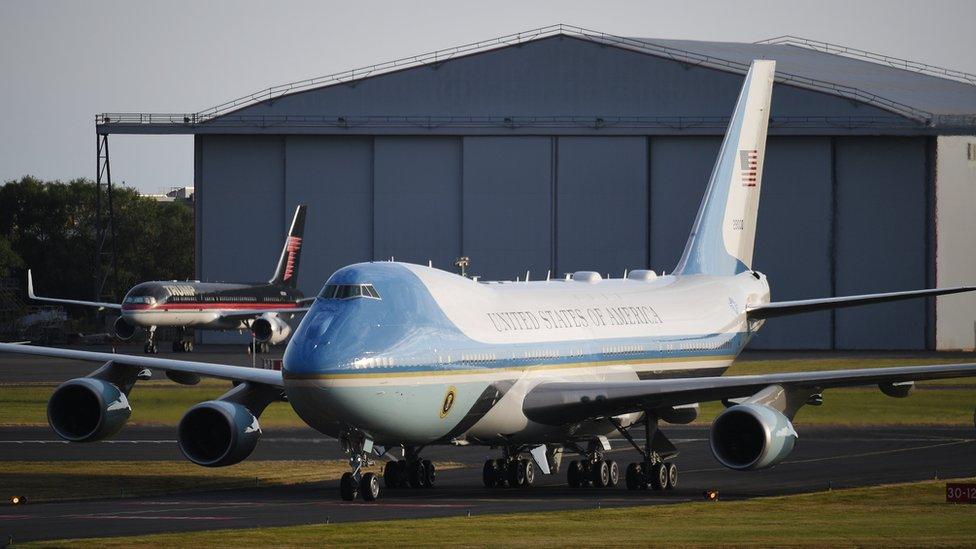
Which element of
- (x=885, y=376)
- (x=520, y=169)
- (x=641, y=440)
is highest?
(x=520, y=169)

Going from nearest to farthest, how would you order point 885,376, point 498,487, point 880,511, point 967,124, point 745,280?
point 880,511 → point 885,376 → point 498,487 → point 745,280 → point 967,124

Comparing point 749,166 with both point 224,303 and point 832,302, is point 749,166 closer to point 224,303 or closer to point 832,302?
point 832,302

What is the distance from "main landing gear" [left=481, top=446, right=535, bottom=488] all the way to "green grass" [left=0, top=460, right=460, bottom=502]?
367 centimetres

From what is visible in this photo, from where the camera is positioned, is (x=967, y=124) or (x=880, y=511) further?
(x=967, y=124)

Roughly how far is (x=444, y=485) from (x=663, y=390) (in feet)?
17.5

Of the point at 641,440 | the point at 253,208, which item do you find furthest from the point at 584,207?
the point at 641,440

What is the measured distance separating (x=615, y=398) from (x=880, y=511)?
617cm

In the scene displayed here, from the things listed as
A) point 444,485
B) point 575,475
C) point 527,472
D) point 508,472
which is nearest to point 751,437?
point 575,475

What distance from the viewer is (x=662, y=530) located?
2472cm

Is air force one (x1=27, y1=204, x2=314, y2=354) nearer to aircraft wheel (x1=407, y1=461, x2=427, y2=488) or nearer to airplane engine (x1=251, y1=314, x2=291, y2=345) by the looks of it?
airplane engine (x1=251, y1=314, x2=291, y2=345)

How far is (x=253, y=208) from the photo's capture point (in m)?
99.6

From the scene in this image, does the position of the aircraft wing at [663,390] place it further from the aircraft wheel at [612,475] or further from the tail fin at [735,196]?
the tail fin at [735,196]

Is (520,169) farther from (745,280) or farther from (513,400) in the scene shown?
(513,400)

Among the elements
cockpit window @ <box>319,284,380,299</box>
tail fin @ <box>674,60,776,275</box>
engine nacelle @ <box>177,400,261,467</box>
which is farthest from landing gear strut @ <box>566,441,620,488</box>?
tail fin @ <box>674,60,776,275</box>
